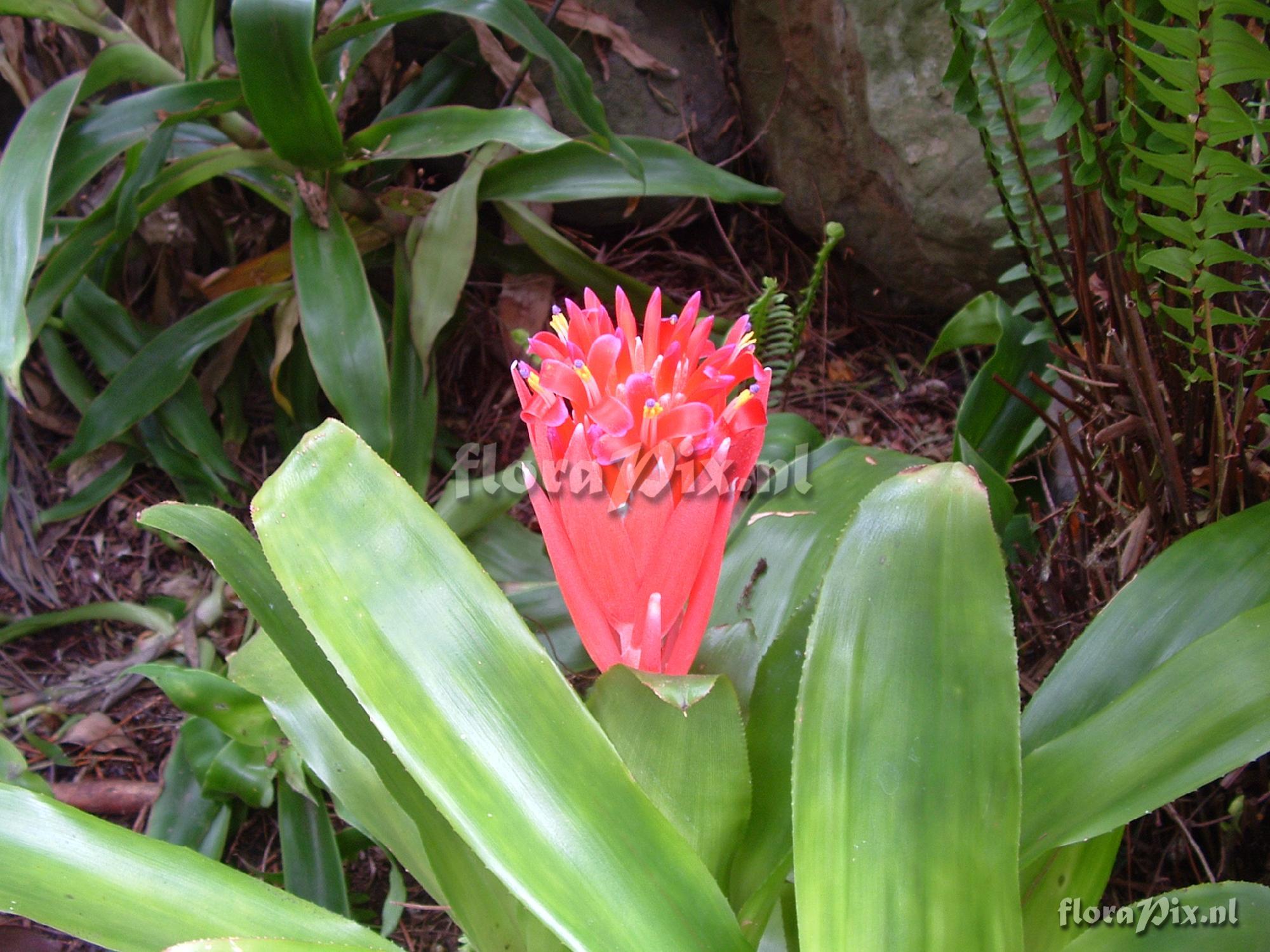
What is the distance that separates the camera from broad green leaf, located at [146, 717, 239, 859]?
1396mm

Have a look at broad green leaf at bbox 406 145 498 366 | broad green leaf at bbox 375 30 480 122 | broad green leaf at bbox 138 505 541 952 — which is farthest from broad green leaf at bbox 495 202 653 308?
broad green leaf at bbox 138 505 541 952

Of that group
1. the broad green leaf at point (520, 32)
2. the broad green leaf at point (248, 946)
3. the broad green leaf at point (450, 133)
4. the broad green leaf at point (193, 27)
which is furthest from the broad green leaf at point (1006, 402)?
the broad green leaf at point (193, 27)

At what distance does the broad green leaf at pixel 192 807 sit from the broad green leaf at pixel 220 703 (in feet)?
0.35

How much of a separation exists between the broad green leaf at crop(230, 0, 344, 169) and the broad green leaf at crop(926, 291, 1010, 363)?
1.10 meters

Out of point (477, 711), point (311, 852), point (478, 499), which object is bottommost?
point (311, 852)

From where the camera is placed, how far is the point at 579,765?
26.3 inches

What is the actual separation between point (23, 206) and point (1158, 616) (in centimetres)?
162

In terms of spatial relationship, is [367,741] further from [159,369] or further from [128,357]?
[128,357]

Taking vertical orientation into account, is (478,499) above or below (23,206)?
below

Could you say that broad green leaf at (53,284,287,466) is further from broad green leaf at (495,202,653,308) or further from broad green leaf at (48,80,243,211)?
broad green leaf at (495,202,653,308)

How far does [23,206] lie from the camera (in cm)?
130

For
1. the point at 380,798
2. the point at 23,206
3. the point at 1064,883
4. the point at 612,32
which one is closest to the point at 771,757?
the point at 1064,883

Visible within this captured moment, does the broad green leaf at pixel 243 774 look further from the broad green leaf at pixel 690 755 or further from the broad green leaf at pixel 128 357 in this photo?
the broad green leaf at pixel 690 755

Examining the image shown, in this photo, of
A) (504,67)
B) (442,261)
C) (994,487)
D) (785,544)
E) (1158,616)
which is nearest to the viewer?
(1158,616)
